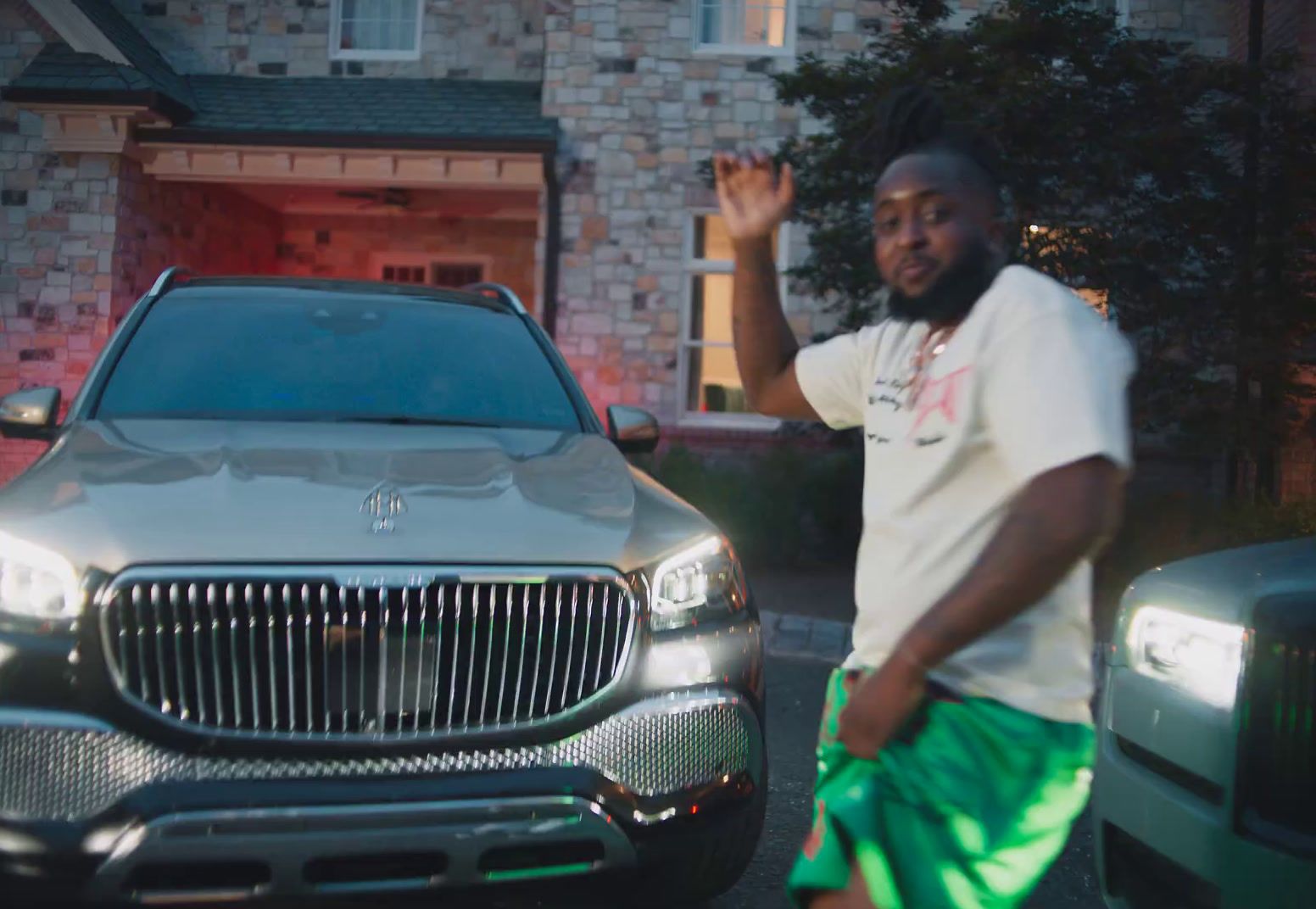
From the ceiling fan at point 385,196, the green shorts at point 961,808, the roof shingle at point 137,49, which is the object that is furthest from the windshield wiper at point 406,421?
the ceiling fan at point 385,196

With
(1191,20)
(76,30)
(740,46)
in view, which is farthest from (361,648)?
(1191,20)

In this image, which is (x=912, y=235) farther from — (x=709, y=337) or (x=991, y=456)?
(x=709, y=337)

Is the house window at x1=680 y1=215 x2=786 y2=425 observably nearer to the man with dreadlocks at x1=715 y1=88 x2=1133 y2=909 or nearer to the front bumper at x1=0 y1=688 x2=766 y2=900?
the front bumper at x1=0 y1=688 x2=766 y2=900

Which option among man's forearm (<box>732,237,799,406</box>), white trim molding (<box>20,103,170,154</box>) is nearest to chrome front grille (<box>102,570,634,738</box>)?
man's forearm (<box>732,237,799,406</box>)

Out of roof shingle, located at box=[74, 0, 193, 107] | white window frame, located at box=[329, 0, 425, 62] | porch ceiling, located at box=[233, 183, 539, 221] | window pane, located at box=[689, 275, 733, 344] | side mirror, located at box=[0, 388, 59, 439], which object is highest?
white window frame, located at box=[329, 0, 425, 62]

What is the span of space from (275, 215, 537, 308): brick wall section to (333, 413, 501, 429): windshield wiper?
12.0 m

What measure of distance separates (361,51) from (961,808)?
14.2m

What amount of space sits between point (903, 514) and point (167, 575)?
5.83ft

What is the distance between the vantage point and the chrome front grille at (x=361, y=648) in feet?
9.65

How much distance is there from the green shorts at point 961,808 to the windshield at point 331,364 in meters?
2.67

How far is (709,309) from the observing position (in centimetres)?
1352

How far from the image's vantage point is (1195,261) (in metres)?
8.95

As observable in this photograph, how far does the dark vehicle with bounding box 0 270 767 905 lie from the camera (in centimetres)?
282

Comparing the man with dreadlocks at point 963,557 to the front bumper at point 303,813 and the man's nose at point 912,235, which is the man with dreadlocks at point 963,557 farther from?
the front bumper at point 303,813
